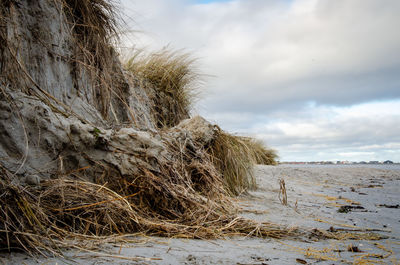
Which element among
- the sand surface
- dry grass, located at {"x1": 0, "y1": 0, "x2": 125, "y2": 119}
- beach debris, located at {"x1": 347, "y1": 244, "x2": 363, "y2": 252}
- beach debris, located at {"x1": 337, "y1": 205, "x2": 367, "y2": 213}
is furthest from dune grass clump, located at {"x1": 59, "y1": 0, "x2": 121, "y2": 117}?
beach debris, located at {"x1": 337, "y1": 205, "x2": 367, "y2": 213}

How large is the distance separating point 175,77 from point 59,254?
16.0 feet

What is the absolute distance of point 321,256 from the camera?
185cm

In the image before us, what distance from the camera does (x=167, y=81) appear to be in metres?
5.92

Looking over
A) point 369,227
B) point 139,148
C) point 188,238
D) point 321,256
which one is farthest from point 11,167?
point 369,227

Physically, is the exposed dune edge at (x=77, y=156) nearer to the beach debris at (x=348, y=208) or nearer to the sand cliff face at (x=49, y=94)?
the sand cliff face at (x=49, y=94)

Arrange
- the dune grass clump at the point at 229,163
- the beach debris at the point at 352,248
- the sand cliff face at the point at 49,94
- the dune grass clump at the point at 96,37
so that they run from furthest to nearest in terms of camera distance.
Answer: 1. the dune grass clump at the point at 229,163
2. the dune grass clump at the point at 96,37
3. the beach debris at the point at 352,248
4. the sand cliff face at the point at 49,94

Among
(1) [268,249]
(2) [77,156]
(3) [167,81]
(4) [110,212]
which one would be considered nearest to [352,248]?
(1) [268,249]

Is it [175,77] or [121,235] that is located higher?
[175,77]

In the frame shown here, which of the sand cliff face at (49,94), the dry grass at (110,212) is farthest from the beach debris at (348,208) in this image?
the sand cliff face at (49,94)

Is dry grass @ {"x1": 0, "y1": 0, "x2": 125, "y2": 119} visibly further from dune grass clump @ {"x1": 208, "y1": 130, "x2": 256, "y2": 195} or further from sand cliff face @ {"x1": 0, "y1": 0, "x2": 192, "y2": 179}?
dune grass clump @ {"x1": 208, "y1": 130, "x2": 256, "y2": 195}

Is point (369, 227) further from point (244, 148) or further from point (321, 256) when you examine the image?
point (244, 148)

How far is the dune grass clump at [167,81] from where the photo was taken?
18.8ft

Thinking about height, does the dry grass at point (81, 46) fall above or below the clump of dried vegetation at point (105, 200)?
above

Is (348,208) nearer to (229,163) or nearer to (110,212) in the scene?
(229,163)
